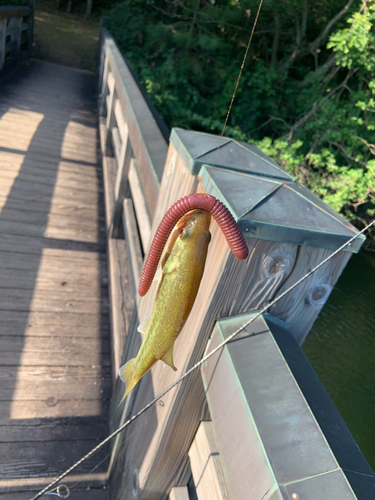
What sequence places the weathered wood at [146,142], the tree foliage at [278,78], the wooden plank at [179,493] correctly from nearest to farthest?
the wooden plank at [179,493] → the weathered wood at [146,142] → the tree foliage at [278,78]

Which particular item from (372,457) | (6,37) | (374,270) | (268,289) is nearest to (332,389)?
(372,457)

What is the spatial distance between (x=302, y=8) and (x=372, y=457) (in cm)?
1010

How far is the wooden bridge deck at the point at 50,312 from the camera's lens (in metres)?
2.08

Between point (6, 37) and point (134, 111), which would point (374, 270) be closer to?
point (134, 111)

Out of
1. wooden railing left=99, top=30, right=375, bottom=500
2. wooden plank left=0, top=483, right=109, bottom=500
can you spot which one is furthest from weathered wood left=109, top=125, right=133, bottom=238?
wooden plank left=0, top=483, right=109, bottom=500

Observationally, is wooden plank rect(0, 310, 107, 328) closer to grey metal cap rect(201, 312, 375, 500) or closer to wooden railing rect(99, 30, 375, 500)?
wooden railing rect(99, 30, 375, 500)

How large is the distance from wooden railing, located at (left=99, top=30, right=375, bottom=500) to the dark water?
17.4 feet

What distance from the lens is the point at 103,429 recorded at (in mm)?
2236

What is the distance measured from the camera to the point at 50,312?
2.83 meters

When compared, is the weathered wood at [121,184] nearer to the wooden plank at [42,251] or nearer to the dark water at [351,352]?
the wooden plank at [42,251]

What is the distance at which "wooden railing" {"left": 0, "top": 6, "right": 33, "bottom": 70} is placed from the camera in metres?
6.68

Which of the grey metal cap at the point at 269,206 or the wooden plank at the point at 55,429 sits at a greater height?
the grey metal cap at the point at 269,206

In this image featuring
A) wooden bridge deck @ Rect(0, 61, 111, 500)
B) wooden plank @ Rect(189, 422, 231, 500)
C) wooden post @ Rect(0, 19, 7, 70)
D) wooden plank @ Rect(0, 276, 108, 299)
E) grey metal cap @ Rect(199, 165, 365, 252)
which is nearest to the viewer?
grey metal cap @ Rect(199, 165, 365, 252)

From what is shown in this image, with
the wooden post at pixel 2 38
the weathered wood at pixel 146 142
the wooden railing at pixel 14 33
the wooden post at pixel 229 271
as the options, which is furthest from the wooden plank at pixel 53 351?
the wooden post at pixel 2 38
